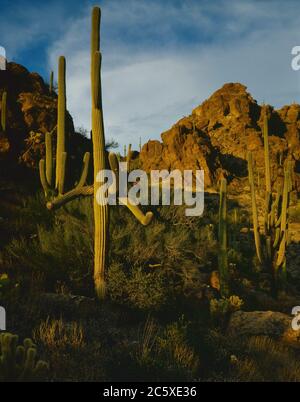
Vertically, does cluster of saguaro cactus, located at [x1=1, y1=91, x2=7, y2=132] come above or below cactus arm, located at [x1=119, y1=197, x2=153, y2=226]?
above

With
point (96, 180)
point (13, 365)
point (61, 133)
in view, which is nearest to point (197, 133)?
point (61, 133)

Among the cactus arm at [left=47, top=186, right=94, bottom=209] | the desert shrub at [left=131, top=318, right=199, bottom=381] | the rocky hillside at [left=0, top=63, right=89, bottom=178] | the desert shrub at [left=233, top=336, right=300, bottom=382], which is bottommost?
the desert shrub at [left=233, top=336, right=300, bottom=382]

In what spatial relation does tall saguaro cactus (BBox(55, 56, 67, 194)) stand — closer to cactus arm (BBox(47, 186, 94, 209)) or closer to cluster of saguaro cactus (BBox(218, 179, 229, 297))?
cactus arm (BBox(47, 186, 94, 209))

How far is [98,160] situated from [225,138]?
28901 millimetres

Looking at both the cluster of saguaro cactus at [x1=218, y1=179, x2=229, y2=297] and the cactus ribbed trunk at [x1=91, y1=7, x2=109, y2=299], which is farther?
the cluster of saguaro cactus at [x1=218, y1=179, x2=229, y2=297]

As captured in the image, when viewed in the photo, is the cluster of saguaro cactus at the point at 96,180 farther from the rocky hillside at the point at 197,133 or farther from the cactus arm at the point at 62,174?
the rocky hillside at the point at 197,133

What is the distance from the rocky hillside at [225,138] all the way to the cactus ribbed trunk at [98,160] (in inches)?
800

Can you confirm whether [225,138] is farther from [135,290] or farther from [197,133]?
[135,290]

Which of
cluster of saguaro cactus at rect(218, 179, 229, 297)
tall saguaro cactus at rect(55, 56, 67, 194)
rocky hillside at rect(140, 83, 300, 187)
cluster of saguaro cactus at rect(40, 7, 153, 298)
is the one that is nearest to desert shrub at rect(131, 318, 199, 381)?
cluster of saguaro cactus at rect(40, 7, 153, 298)

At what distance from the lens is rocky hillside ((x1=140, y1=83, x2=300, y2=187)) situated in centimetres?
3070

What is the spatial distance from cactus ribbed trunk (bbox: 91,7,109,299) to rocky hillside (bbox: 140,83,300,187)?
20.3 metres

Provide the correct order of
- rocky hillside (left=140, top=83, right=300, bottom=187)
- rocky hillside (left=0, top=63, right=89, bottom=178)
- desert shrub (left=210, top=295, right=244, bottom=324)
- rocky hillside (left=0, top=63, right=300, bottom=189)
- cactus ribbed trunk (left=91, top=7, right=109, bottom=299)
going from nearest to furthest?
1. cactus ribbed trunk (left=91, top=7, right=109, bottom=299)
2. desert shrub (left=210, top=295, right=244, bottom=324)
3. rocky hillside (left=0, top=63, right=89, bottom=178)
4. rocky hillside (left=0, top=63, right=300, bottom=189)
5. rocky hillside (left=140, top=83, right=300, bottom=187)

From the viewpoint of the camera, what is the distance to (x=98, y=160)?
8312 mm

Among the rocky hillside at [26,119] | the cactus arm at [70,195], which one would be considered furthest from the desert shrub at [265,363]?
the rocky hillside at [26,119]
